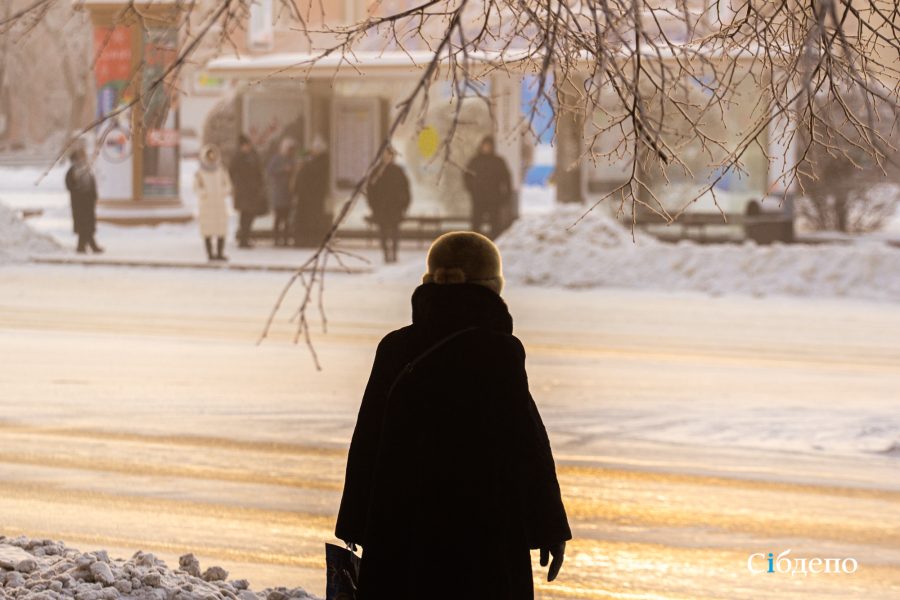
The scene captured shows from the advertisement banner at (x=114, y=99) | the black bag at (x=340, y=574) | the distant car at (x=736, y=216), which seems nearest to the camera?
the black bag at (x=340, y=574)

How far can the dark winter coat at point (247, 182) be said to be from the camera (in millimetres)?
26266

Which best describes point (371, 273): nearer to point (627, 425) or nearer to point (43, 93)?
point (627, 425)

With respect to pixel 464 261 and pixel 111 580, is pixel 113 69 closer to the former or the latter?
pixel 111 580

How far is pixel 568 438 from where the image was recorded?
9242mm

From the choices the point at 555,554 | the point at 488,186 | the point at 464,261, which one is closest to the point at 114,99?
the point at 488,186

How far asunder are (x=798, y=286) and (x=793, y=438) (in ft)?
33.2

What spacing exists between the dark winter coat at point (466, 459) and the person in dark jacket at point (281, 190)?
23.0m

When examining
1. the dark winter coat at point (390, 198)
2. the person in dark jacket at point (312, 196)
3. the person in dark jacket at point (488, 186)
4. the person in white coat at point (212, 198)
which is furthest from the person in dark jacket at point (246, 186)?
the person in dark jacket at point (488, 186)

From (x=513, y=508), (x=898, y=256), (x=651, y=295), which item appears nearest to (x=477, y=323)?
(x=513, y=508)

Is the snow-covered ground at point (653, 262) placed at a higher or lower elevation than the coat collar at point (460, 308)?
lower

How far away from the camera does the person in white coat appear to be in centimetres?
2377

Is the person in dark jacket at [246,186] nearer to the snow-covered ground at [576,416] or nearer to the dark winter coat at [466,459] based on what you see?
the snow-covered ground at [576,416]

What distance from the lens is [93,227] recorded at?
25031 millimetres

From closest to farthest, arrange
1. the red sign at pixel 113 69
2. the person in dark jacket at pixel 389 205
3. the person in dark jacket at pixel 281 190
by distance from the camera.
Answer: the person in dark jacket at pixel 389 205 → the person in dark jacket at pixel 281 190 → the red sign at pixel 113 69
